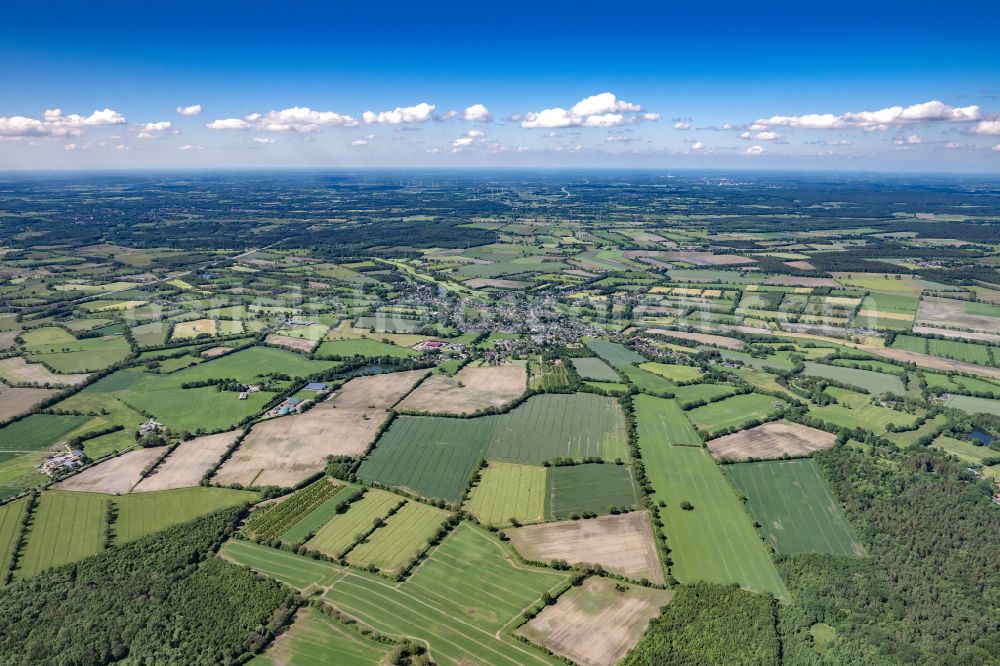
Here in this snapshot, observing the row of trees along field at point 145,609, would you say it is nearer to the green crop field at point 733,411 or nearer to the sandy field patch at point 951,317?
the green crop field at point 733,411

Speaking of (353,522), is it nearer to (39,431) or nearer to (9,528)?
(9,528)

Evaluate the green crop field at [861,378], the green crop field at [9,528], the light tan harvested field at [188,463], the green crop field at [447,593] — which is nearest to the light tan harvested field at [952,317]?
the green crop field at [861,378]

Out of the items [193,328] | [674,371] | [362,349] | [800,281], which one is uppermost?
[800,281]

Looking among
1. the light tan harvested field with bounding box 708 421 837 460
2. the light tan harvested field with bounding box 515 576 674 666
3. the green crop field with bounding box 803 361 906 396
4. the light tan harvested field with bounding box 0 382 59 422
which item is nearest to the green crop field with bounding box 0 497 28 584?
the light tan harvested field with bounding box 0 382 59 422

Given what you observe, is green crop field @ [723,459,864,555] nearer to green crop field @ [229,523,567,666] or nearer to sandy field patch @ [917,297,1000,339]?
green crop field @ [229,523,567,666]

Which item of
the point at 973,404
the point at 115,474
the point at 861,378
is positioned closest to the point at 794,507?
the point at 973,404

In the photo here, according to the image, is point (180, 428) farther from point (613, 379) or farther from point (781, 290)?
point (781, 290)
